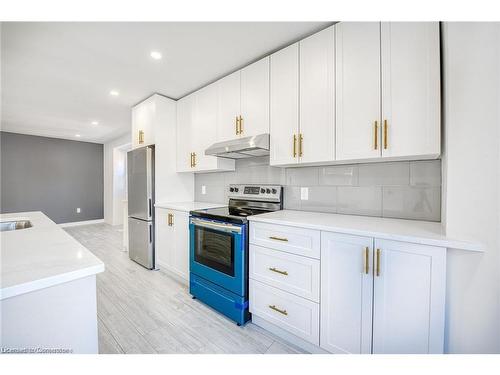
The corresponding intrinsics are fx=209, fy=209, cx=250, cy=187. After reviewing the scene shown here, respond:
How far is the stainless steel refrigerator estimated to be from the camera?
2834 mm

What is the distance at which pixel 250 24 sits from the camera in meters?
1.64

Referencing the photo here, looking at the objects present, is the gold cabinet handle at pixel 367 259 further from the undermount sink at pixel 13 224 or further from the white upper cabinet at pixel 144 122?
the white upper cabinet at pixel 144 122

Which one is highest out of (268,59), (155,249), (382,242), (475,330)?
(268,59)

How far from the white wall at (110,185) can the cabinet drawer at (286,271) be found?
5432mm

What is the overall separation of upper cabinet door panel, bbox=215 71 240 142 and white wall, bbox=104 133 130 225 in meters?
4.32

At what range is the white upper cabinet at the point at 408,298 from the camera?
1.06 meters

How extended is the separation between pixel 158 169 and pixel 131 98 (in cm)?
118

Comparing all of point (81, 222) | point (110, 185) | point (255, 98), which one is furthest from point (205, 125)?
point (81, 222)

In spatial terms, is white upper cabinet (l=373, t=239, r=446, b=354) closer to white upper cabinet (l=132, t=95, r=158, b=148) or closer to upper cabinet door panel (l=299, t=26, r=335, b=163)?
upper cabinet door panel (l=299, t=26, r=335, b=163)

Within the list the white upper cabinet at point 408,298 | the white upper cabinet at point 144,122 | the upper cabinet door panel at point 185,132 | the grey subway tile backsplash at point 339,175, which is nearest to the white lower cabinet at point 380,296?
the white upper cabinet at point 408,298

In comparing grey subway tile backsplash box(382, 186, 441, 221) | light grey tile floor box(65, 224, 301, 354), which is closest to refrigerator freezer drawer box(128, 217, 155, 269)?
light grey tile floor box(65, 224, 301, 354)
